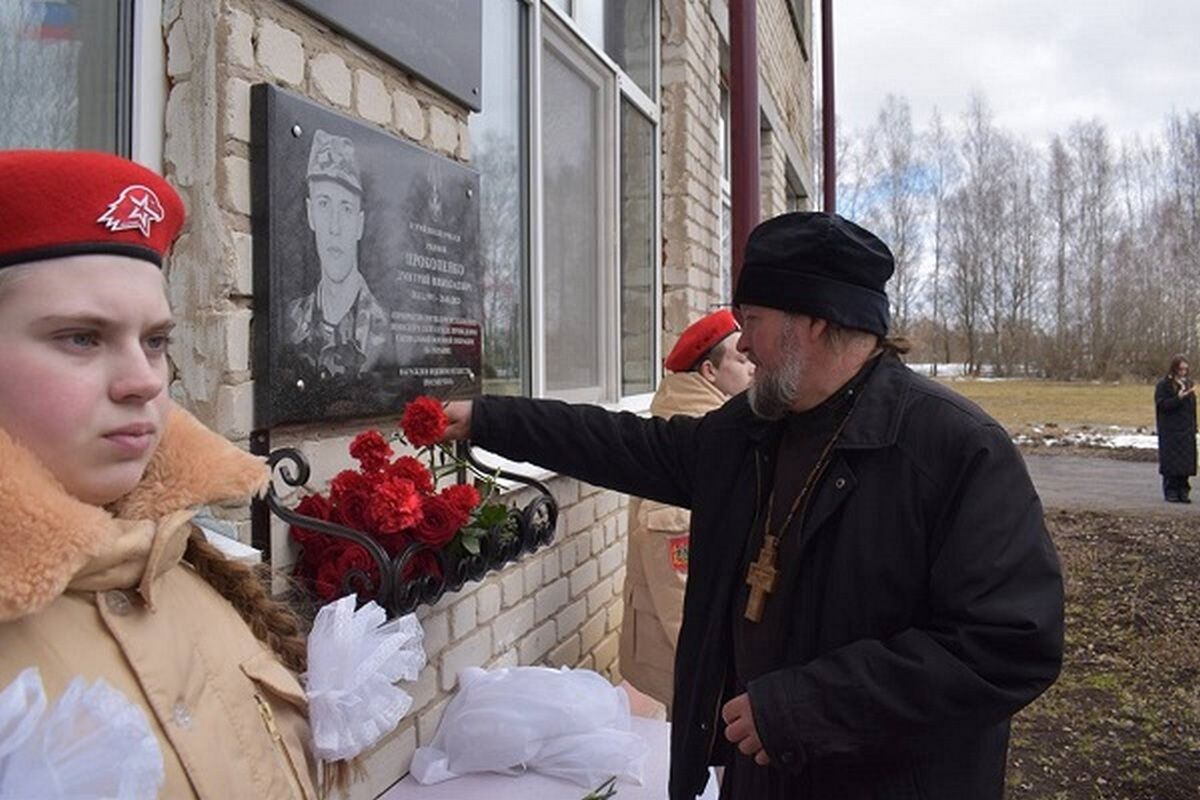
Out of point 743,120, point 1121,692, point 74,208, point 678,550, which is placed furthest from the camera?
point 1121,692

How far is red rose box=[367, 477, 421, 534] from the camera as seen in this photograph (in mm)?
1972

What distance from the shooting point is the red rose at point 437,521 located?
6.89 ft

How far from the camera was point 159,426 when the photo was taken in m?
1.18

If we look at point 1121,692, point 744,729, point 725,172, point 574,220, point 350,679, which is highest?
point 725,172

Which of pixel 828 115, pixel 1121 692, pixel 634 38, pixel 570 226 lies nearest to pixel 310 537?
pixel 570 226

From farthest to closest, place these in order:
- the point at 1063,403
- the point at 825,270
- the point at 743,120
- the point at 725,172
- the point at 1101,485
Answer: the point at 1063,403
the point at 1101,485
the point at 725,172
the point at 743,120
the point at 825,270

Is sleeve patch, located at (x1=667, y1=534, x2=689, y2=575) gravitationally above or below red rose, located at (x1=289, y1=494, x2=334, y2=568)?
below

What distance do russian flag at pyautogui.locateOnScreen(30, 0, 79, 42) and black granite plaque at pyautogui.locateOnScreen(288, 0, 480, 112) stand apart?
441 mm

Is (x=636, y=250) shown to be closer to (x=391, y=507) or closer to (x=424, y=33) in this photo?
(x=424, y=33)

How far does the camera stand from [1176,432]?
12.9 metres

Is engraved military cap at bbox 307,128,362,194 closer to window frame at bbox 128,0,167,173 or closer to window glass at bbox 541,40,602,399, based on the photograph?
window frame at bbox 128,0,167,173

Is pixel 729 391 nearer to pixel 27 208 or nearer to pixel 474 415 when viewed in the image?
pixel 474 415

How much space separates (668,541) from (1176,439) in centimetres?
1181

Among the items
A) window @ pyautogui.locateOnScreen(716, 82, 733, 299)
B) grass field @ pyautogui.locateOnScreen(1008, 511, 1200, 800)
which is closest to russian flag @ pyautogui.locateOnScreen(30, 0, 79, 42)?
grass field @ pyautogui.locateOnScreen(1008, 511, 1200, 800)
